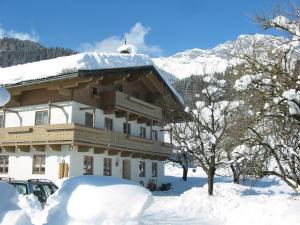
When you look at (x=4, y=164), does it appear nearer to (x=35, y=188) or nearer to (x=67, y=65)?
(x=67, y=65)

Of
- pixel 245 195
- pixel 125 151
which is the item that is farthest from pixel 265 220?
pixel 125 151

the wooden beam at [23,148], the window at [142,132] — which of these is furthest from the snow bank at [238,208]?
the wooden beam at [23,148]

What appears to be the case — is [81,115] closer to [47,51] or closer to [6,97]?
[6,97]

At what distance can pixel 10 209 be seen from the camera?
21.3ft

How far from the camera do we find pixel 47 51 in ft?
409

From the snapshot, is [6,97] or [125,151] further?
[125,151]

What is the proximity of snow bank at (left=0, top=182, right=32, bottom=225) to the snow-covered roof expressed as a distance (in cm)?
1823

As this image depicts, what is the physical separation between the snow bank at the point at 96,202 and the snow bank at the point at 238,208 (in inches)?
127

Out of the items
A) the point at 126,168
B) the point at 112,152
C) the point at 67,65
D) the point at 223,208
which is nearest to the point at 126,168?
the point at 126,168

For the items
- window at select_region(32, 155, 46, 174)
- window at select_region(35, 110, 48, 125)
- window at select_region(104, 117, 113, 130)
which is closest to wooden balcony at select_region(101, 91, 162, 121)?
window at select_region(104, 117, 113, 130)

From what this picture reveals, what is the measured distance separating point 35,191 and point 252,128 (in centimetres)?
729

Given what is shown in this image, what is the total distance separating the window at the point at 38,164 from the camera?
27000 mm

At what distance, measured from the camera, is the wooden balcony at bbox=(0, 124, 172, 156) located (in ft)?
80.3

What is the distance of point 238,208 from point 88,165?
18060 millimetres
